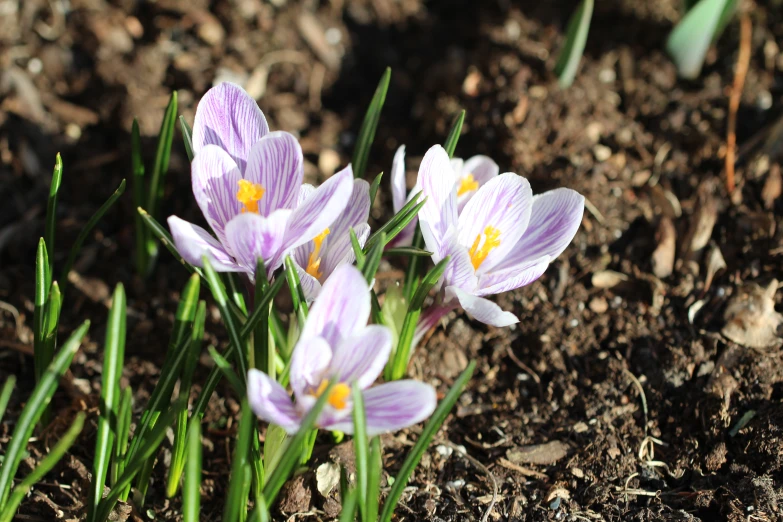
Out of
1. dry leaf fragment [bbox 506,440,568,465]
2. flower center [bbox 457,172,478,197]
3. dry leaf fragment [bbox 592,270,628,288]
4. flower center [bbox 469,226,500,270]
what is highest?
flower center [bbox 457,172,478,197]

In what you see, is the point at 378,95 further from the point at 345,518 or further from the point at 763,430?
the point at 763,430

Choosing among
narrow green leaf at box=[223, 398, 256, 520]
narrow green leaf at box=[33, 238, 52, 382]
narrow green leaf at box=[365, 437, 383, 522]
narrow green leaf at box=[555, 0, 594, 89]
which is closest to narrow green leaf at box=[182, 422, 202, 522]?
narrow green leaf at box=[223, 398, 256, 520]

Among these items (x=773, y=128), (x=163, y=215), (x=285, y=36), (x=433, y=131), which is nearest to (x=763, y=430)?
(x=773, y=128)

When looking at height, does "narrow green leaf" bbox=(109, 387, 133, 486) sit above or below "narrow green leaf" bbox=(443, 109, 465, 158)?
below

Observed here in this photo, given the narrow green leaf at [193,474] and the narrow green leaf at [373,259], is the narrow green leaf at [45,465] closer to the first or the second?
the narrow green leaf at [193,474]

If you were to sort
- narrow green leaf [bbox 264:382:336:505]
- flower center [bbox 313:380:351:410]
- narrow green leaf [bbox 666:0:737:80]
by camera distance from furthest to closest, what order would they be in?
narrow green leaf [bbox 666:0:737:80] → flower center [bbox 313:380:351:410] → narrow green leaf [bbox 264:382:336:505]

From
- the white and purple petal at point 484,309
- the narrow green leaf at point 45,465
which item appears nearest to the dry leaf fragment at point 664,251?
the white and purple petal at point 484,309

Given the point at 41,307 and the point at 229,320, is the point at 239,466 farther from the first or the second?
the point at 41,307

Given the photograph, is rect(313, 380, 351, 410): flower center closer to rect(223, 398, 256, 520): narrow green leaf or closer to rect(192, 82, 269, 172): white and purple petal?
rect(223, 398, 256, 520): narrow green leaf
